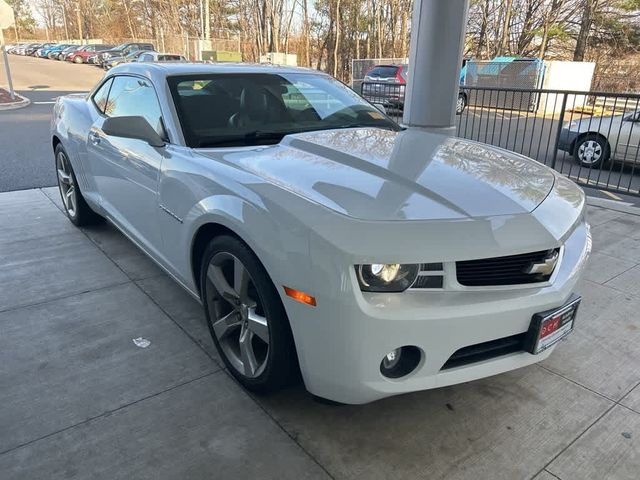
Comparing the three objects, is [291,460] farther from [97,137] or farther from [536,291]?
[97,137]

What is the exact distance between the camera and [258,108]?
3.24 metres

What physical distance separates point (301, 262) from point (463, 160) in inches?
51.5

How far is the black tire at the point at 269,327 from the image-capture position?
2121 mm

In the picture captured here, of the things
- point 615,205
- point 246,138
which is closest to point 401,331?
point 246,138

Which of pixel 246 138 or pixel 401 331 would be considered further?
pixel 246 138

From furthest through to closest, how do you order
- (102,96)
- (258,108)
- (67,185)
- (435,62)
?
1. (435,62)
2. (67,185)
3. (102,96)
4. (258,108)

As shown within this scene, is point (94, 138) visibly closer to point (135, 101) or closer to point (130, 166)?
point (135, 101)

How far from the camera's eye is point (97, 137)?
153 inches

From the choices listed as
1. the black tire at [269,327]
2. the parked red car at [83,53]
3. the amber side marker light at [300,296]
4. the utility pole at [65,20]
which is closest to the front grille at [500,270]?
the amber side marker light at [300,296]

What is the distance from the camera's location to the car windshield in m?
2.96

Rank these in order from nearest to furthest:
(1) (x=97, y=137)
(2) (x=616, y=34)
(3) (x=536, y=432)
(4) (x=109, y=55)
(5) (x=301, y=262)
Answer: (5) (x=301, y=262) < (3) (x=536, y=432) < (1) (x=97, y=137) < (2) (x=616, y=34) < (4) (x=109, y=55)

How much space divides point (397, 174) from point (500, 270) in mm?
687

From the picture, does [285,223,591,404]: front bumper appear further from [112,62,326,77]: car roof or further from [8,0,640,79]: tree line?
[8,0,640,79]: tree line

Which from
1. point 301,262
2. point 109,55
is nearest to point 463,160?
point 301,262
